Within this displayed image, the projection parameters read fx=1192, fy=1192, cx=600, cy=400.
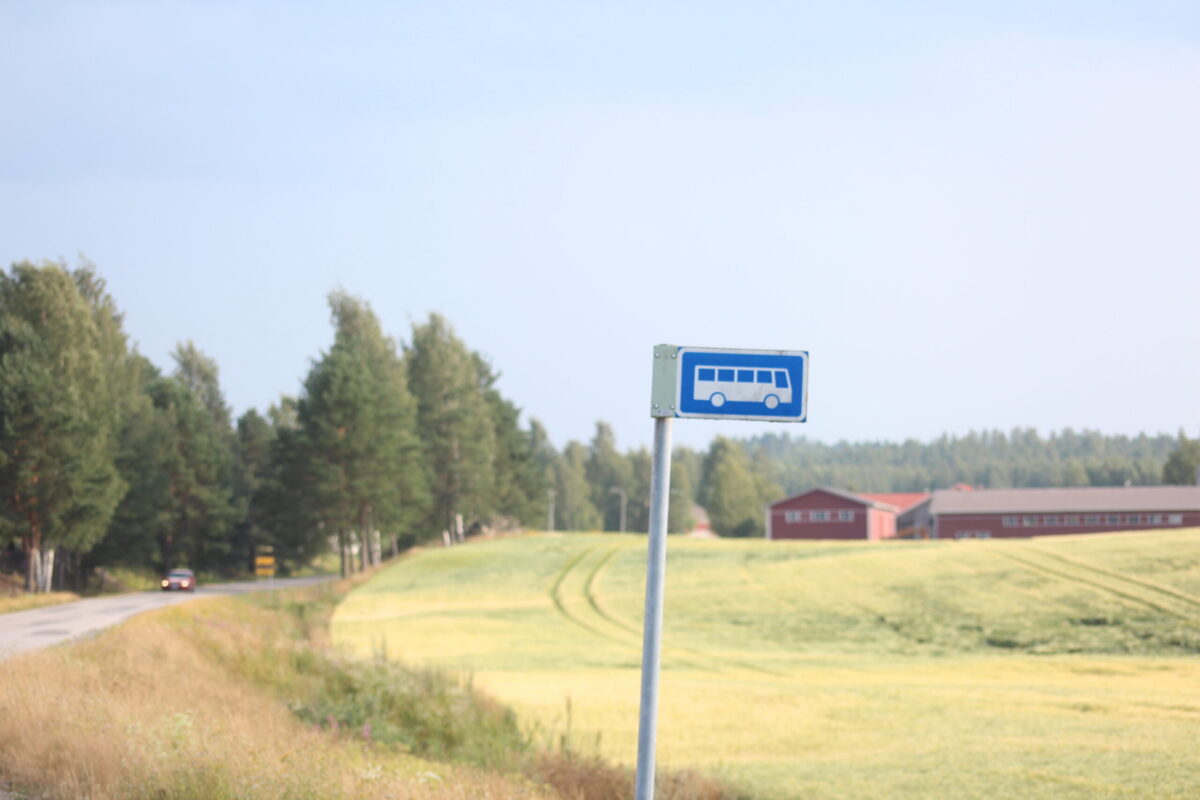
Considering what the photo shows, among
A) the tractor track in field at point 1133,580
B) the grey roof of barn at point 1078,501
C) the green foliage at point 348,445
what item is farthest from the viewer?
the grey roof of barn at point 1078,501

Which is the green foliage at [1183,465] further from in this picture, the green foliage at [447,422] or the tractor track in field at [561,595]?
the tractor track in field at [561,595]

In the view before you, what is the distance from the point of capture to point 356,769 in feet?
32.6

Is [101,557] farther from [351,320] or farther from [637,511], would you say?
[637,511]

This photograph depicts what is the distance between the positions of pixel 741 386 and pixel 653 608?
1184 millimetres

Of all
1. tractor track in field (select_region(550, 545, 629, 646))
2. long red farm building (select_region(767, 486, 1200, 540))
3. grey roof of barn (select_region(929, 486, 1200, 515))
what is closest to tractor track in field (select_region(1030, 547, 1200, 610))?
tractor track in field (select_region(550, 545, 629, 646))

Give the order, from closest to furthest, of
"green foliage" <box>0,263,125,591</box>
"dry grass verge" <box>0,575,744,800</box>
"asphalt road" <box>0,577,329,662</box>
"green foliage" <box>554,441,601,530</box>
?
"dry grass verge" <box>0,575,744,800</box>
"asphalt road" <box>0,577,329,662</box>
"green foliage" <box>0,263,125,591</box>
"green foliage" <box>554,441,601,530</box>

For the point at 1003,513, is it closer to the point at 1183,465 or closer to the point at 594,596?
the point at 594,596

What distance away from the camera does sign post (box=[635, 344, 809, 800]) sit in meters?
5.88

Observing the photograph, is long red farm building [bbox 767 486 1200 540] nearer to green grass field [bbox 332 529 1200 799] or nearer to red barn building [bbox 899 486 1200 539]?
red barn building [bbox 899 486 1200 539]

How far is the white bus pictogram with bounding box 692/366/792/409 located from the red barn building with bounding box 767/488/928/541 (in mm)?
87610

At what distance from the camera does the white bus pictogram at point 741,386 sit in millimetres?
5879

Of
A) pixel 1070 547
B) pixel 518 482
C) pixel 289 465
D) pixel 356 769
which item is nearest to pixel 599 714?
pixel 356 769

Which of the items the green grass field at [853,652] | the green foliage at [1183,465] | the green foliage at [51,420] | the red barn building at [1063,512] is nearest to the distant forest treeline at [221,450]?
the green foliage at [51,420]

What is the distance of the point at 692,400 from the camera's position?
5.98 meters
